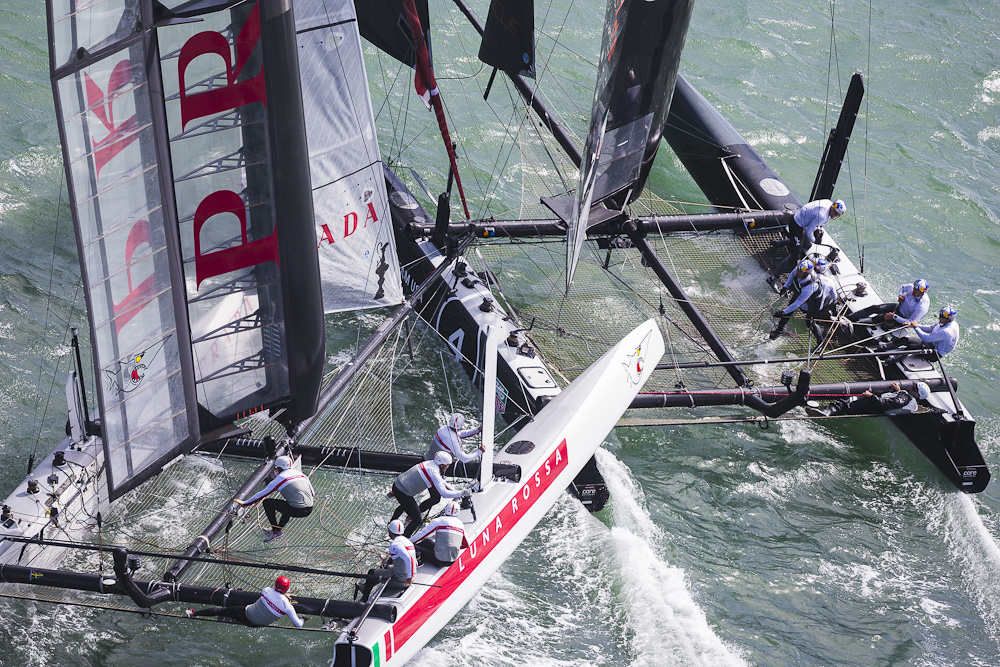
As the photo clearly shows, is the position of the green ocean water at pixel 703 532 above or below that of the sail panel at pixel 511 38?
below

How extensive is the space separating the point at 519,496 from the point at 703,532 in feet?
5.40

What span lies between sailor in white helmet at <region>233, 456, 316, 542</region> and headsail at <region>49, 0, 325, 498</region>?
39 cm

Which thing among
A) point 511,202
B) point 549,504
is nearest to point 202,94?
point 549,504

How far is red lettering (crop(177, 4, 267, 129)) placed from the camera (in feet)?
14.9

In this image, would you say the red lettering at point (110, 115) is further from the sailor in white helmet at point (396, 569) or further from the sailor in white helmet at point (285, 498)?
the sailor in white helmet at point (396, 569)

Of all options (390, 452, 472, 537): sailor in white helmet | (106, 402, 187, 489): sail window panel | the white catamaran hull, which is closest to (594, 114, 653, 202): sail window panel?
the white catamaran hull

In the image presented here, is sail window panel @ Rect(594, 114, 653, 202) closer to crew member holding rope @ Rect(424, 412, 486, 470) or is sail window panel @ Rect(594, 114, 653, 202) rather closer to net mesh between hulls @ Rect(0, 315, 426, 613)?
net mesh between hulls @ Rect(0, 315, 426, 613)

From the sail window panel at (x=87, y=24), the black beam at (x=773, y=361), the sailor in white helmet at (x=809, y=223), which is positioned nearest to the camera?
the sail window panel at (x=87, y=24)

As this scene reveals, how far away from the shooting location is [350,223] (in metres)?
6.82

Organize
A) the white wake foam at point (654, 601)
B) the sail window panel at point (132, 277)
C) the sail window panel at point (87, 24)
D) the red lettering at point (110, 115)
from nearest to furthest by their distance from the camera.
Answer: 1. the sail window panel at point (87, 24)
2. the red lettering at point (110, 115)
3. the sail window panel at point (132, 277)
4. the white wake foam at point (654, 601)

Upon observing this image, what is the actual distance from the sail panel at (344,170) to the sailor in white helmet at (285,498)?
1.75 meters

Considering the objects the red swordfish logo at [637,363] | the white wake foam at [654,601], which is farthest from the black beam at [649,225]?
the white wake foam at [654,601]

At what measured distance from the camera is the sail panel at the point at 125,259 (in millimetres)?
4277

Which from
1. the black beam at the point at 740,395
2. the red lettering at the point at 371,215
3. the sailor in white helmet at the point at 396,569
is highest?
the red lettering at the point at 371,215
